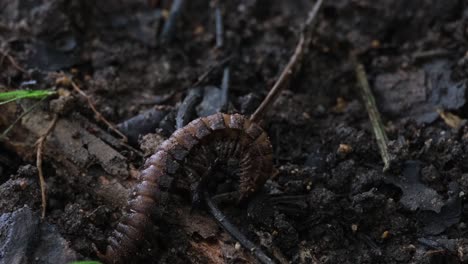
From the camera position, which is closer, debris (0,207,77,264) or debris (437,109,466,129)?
debris (0,207,77,264)

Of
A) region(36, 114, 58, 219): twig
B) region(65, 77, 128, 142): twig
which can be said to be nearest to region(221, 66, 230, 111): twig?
region(65, 77, 128, 142): twig

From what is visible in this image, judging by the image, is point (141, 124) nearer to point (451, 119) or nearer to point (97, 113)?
point (97, 113)

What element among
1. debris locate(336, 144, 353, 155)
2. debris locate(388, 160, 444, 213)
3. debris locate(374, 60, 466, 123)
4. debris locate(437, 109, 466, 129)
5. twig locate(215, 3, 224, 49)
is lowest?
debris locate(388, 160, 444, 213)

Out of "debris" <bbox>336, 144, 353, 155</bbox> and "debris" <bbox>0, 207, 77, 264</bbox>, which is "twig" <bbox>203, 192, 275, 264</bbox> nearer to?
"debris" <bbox>0, 207, 77, 264</bbox>

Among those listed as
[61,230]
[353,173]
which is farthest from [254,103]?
[61,230]

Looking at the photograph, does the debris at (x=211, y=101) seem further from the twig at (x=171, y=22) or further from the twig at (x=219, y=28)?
the twig at (x=171, y=22)

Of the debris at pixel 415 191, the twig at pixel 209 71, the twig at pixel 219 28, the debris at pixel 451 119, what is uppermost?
the twig at pixel 219 28

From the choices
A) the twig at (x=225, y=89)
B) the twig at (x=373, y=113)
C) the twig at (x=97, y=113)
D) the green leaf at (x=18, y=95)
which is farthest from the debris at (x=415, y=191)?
the green leaf at (x=18, y=95)
